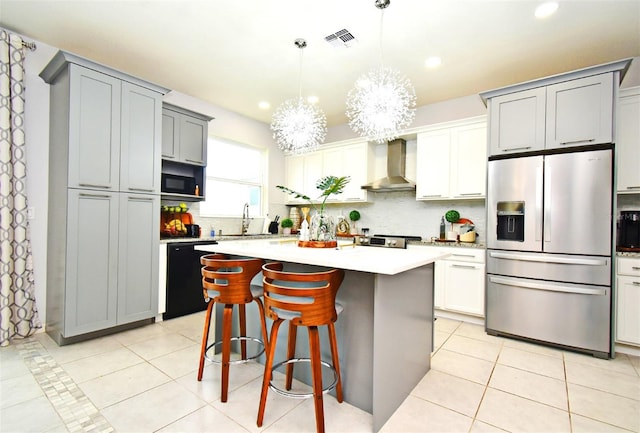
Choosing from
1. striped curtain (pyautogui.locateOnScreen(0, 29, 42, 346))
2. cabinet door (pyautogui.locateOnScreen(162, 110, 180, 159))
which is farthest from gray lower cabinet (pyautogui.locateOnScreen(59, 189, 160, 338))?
Result: cabinet door (pyautogui.locateOnScreen(162, 110, 180, 159))

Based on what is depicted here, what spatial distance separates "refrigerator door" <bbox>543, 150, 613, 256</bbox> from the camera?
8.71 ft

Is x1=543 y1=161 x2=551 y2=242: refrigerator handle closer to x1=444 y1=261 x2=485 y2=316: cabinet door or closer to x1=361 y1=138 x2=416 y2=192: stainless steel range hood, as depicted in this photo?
x1=444 y1=261 x2=485 y2=316: cabinet door

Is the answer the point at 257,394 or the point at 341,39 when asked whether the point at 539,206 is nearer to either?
the point at 341,39

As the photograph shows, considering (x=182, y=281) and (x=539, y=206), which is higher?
(x=539, y=206)

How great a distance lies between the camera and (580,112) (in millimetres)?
2787

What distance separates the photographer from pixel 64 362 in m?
2.42

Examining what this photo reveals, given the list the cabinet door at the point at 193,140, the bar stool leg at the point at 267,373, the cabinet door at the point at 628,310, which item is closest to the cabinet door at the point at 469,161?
the cabinet door at the point at 628,310

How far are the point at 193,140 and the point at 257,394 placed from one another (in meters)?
3.25

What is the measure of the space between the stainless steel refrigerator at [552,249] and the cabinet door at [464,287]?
0.78 ft

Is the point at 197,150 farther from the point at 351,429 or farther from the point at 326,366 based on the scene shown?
the point at 351,429

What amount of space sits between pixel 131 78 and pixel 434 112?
389 centimetres

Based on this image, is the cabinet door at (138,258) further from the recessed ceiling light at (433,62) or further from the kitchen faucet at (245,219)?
the recessed ceiling light at (433,62)

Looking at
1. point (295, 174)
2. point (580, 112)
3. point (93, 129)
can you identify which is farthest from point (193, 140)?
point (580, 112)

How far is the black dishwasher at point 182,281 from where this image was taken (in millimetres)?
3496
